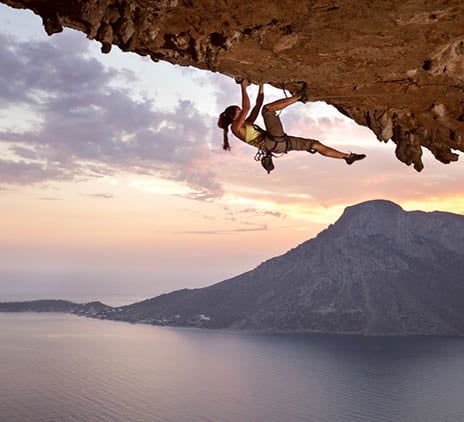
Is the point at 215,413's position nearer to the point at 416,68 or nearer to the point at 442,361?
the point at 442,361

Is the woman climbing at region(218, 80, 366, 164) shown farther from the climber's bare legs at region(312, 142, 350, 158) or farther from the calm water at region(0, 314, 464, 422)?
the calm water at region(0, 314, 464, 422)

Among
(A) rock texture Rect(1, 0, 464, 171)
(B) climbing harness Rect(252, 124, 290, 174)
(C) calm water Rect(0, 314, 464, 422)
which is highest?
(A) rock texture Rect(1, 0, 464, 171)

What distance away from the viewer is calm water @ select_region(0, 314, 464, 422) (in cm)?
8531

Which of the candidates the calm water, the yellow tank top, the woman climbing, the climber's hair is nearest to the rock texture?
the woman climbing

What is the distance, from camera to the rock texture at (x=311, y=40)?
613 cm

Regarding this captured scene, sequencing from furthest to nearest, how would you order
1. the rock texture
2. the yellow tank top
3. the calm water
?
the calm water < the yellow tank top < the rock texture

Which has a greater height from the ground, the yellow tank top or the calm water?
the yellow tank top

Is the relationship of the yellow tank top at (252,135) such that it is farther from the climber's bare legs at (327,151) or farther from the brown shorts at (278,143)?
the climber's bare legs at (327,151)

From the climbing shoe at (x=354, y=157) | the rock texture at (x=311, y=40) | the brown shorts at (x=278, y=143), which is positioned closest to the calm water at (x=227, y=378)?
the climbing shoe at (x=354, y=157)

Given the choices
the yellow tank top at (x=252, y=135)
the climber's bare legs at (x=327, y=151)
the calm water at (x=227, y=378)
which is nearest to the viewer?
the yellow tank top at (x=252, y=135)

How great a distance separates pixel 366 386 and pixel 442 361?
115 feet

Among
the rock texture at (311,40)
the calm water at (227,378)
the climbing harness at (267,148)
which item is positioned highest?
the rock texture at (311,40)

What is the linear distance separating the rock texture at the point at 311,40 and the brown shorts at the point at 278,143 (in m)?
0.88

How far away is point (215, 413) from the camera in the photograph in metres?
84.7
